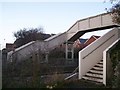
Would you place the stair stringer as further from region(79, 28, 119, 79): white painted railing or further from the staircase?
the staircase

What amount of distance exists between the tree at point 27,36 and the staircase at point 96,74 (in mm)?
26292

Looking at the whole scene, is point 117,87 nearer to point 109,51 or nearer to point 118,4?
point 109,51

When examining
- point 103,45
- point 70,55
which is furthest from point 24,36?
point 103,45

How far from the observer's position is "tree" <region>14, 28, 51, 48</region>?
40.7m

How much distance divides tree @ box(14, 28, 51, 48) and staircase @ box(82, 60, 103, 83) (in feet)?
86.3

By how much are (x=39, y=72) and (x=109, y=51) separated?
4.39 metres

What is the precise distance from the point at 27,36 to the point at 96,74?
2998cm

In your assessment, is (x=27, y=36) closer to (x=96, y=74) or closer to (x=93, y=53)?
(x=93, y=53)

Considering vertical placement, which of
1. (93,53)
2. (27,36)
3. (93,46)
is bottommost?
(93,53)

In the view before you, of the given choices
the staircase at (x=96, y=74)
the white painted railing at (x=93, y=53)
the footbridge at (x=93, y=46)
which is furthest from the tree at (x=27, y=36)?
the staircase at (x=96, y=74)

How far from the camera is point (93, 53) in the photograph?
14773 millimetres

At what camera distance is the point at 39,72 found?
34.8 ft

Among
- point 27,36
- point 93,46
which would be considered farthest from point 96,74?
point 27,36

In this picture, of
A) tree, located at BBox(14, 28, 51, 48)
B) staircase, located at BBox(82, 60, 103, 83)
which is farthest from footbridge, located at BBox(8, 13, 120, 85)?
tree, located at BBox(14, 28, 51, 48)
